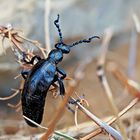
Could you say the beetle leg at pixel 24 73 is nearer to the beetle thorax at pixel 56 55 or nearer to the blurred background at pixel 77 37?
the beetle thorax at pixel 56 55

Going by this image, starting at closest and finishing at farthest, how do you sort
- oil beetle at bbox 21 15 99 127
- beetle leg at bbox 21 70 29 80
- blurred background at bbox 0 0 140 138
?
oil beetle at bbox 21 15 99 127
beetle leg at bbox 21 70 29 80
blurred background at bbox 0 0 140 138

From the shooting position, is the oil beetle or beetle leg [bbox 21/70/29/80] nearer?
the oil beetle

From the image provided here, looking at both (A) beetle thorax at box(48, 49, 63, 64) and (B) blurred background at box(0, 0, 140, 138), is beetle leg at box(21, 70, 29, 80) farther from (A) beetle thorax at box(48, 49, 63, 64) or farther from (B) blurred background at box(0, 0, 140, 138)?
(B) blurred background at box(0, 0, 140, 138)

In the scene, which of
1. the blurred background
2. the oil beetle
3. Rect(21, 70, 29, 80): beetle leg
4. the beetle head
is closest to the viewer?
the oil beetle

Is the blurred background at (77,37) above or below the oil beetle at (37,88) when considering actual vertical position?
above

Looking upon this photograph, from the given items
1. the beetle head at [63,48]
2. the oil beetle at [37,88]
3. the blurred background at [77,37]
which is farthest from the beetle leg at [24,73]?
the blurred background at [77,37]

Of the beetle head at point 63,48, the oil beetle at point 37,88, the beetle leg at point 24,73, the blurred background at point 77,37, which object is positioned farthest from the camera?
the blurred background at point 77,37

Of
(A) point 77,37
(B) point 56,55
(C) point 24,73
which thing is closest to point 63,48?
(B) point 56,55

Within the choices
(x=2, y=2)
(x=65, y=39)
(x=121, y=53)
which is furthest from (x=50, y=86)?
(x=121, y=53)

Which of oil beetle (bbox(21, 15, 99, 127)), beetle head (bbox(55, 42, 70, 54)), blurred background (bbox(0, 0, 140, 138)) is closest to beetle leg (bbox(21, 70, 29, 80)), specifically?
oil beetle (bbox(21, 15, 99, 127))
